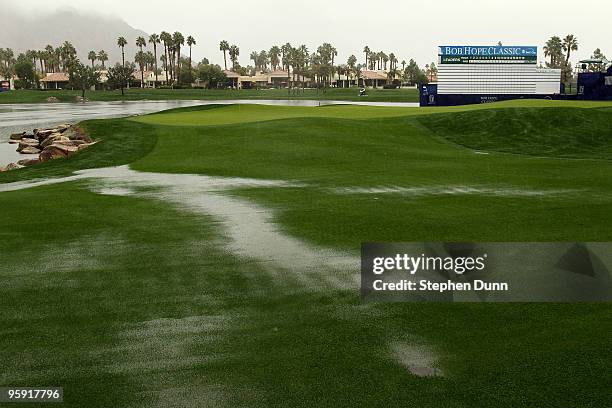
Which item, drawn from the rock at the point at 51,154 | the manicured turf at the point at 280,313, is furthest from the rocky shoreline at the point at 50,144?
the manicured turf at the point at 280,313

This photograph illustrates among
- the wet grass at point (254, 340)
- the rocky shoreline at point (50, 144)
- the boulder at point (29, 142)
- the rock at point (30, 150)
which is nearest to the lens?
the wet grass at point (254, 340)

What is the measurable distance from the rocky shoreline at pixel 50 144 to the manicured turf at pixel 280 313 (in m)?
16.4

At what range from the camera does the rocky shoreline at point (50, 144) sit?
3531 cm

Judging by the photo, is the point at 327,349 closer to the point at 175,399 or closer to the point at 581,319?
the point at 175,399

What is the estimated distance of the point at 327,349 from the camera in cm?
783

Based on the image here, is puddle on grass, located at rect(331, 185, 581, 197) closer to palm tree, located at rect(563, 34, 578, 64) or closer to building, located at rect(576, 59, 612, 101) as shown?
building, located at rect(576, 59, 612, 101)

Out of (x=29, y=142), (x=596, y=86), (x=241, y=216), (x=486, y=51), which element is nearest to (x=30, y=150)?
(x=29, y=142)

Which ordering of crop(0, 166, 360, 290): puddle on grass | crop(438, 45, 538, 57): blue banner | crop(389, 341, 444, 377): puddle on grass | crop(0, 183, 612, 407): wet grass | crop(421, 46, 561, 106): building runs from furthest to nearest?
crop(438, 45, 538, 57): blue banner
crop(421, 46, 561, 106): building
crop(0, 166, 360, 290): puddle on grass
crop(389, 341, 444, 377): puddle on grass
crop(0, 183, 612, 407): wet grass

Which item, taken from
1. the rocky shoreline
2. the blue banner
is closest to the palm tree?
the blue banner

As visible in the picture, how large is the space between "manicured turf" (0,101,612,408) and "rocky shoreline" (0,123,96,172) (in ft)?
53.7

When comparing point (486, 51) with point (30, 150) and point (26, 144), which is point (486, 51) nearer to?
point (26, 144)

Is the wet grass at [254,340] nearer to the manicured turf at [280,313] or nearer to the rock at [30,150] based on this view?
the manicured turf at [280,313]

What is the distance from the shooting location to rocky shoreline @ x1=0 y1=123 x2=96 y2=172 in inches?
1390

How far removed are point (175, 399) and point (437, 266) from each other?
6.26 metres
